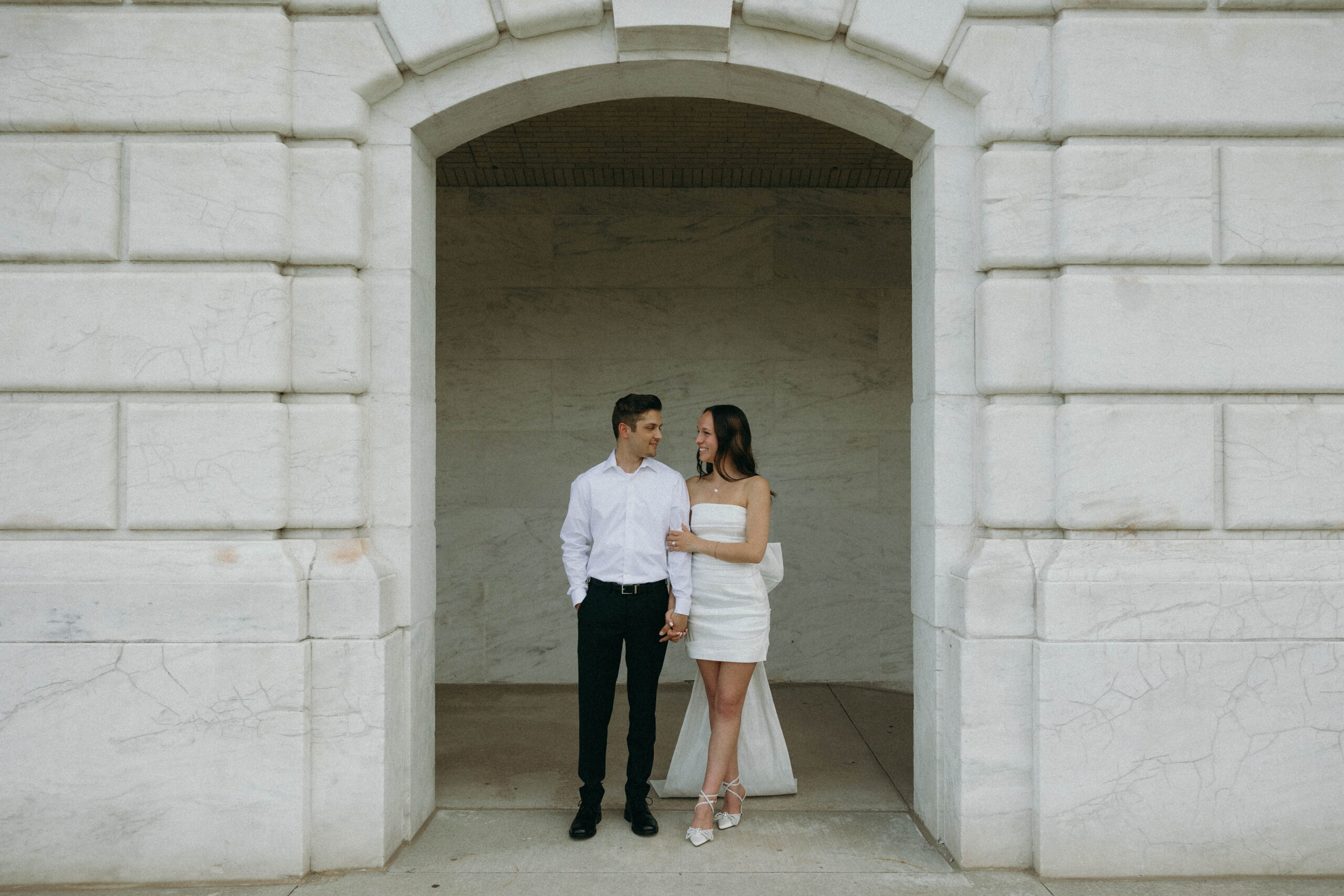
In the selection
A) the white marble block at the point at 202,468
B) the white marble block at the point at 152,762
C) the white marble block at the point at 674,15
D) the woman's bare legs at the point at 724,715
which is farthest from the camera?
the woman's bare legs at the point at 724,715

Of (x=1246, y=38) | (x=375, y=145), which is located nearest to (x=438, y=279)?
(x=375, y=145)

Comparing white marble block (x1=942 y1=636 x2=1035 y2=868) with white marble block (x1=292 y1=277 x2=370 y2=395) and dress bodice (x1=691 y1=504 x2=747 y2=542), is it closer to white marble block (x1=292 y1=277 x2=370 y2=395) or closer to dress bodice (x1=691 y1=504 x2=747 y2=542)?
dress bodice (x1=691 y1=504 x2=747 y2=542)

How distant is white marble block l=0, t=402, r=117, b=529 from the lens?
3840 mm

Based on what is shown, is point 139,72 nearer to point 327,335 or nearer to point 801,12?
point 327,335

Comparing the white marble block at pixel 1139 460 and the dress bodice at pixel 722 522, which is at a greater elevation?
the white marble block at pixel 1139 460

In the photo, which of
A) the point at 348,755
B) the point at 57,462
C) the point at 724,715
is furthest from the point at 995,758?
the point at 57,462

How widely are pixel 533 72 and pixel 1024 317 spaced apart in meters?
2.41

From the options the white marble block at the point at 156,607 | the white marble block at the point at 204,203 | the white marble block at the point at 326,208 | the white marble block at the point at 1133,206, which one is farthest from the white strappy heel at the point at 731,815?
the white marble block at the point at 204,203

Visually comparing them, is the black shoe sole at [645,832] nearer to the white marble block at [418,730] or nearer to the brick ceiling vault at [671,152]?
the white marble block at [418,730]

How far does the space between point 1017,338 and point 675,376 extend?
3462mm

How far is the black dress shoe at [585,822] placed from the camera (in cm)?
411

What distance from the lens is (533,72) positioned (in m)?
4.07

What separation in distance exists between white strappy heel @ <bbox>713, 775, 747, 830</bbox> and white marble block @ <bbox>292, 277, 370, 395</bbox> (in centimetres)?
248

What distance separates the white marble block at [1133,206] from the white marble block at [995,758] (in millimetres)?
1699
